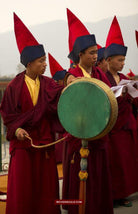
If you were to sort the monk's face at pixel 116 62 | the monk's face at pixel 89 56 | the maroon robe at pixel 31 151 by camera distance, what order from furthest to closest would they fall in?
the monk's face at pixel 116 62 → the monk's face at pixel 89 56 → the maroon robe at pixel 31 151

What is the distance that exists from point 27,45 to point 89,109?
37.5 inches

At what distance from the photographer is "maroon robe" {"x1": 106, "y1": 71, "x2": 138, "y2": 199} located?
10.9ft

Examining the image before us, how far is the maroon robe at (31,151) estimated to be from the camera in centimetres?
252

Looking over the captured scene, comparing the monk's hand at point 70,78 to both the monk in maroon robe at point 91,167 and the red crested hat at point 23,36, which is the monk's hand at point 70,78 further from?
the red crested hat at point 23,36

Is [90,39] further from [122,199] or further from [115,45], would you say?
[122,199]

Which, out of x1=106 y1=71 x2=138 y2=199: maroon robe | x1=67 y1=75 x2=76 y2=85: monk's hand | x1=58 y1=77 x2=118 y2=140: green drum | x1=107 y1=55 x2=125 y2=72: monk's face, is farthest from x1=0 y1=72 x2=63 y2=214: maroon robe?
x1=107 y1=55 x2=125 y2=72: monk's face

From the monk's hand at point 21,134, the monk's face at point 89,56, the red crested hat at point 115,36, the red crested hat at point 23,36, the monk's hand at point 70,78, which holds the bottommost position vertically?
the monk's hand at point 21,134

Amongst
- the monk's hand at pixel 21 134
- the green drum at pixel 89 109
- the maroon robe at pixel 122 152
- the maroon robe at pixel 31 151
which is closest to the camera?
the green drum at pixel 89 109

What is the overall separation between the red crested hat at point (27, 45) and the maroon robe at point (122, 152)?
1.01m

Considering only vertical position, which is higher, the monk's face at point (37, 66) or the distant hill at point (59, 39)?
the distant hill at point (59, 39)

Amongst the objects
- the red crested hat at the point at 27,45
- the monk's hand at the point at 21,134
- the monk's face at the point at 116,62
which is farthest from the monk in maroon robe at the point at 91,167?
the monk's face at the point at 116,62

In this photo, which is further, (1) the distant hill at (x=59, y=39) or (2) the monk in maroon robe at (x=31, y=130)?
(1) the distant hill at (x=59, y=39)

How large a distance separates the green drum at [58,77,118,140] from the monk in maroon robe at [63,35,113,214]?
0.57 meters

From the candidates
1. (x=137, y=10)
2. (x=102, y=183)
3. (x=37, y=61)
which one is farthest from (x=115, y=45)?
(x=137, y=10)
